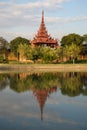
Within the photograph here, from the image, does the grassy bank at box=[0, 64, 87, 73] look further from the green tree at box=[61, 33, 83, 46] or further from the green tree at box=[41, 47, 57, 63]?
the green tree at box=[61, 33, 83, 46]

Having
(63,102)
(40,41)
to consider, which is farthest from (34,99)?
(40,41)

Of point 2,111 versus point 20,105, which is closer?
point 2,111

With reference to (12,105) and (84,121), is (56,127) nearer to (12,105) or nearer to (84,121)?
(84,121)

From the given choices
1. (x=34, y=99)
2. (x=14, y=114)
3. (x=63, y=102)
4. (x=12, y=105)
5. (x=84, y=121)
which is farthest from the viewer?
(x=34, y=99)

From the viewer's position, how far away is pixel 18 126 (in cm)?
979

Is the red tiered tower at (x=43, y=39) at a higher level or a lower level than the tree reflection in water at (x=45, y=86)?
higher

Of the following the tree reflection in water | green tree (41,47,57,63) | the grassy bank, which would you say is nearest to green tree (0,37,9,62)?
green tree (41,47,57,63)

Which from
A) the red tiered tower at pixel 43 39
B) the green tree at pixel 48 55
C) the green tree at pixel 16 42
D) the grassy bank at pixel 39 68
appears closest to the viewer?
the grassy bank at pixel 39 68

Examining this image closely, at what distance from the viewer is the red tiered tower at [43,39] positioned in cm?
6291

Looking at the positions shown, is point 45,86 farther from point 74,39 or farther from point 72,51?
point 74,39

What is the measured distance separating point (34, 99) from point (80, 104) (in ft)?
8.80

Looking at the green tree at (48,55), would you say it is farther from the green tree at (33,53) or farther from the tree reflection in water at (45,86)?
the tree reflection in water at (45,86)

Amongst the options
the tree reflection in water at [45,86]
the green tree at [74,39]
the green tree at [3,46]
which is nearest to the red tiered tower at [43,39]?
the green tree at [74,39]

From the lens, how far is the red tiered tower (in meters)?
62.9
